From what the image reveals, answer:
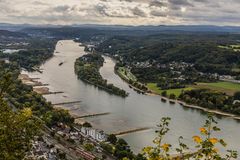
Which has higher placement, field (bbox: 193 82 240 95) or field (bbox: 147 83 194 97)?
field (bbox: 193 82 240 95)

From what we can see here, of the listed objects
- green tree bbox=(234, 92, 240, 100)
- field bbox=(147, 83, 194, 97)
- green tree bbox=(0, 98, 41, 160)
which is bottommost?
field bbox=(147, 83, 194, 97)

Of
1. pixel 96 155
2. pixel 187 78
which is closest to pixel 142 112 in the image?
pixel 96 155

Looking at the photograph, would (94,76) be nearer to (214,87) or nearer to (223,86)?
(214,87)

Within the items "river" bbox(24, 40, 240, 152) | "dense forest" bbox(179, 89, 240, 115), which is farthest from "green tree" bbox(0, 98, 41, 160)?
"dense forest" bbox(179, 89, 240, 115)

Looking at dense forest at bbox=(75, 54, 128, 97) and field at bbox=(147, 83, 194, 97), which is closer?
dense forest at bbox=(75, 54, 128, 97)

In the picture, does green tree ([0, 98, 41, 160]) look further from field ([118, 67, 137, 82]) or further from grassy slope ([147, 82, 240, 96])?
field ([118, 67, 137, 82])

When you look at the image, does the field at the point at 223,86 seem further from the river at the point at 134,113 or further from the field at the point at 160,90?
the river at the point at 134,113
